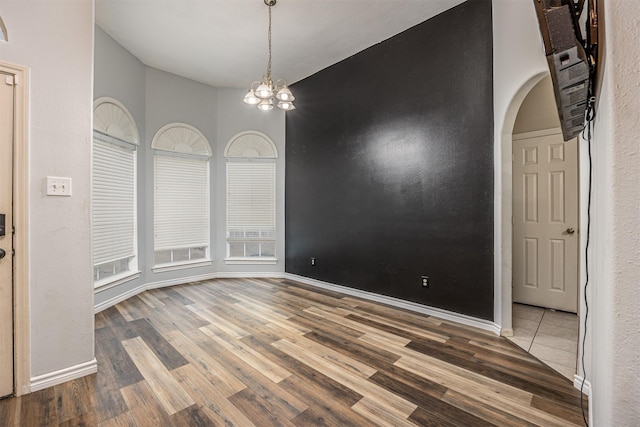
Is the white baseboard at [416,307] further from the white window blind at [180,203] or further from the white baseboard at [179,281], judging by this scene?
the white window blind at [180,203]

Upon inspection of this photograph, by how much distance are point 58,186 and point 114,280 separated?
2.21 m

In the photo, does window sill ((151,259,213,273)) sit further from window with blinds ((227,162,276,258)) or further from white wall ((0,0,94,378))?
white wall ((0,0,94,378))

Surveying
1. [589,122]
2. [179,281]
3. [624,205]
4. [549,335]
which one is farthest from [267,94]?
[549,335]

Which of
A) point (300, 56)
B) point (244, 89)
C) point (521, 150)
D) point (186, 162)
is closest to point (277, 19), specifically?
point (300, 56)

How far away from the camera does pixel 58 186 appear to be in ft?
6.34

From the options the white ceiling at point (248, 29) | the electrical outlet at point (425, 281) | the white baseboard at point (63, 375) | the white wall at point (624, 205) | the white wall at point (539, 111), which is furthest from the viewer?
the white wall at point (539, 111)

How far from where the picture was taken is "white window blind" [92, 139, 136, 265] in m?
3.43

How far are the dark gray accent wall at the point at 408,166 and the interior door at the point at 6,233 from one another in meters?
3.31

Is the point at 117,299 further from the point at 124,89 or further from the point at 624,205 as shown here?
the point at 624,205

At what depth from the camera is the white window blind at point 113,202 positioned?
343 cm

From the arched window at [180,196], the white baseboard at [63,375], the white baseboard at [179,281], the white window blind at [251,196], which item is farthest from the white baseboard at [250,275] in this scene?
the white baseboard at [63,375]

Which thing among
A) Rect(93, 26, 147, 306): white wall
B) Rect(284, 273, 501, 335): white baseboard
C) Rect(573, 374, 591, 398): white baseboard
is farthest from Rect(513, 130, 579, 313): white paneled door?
Rect(93, 26, 147, 306): white wall

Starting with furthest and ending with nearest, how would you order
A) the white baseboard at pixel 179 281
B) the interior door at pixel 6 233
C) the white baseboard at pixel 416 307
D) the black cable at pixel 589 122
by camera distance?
1. the white baseboard at pixel 179 281
2. the white baseboard at pixel 416 307
3. the interior door at pixel 6 233
4. the black cable at pixel 589 122

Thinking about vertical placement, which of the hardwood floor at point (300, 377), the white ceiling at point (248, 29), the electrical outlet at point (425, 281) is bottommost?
the hardwood floor at point (300, 377)
